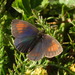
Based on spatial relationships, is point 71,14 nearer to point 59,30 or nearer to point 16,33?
point 59,30

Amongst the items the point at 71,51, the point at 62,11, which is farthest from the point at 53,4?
the point at 71,51

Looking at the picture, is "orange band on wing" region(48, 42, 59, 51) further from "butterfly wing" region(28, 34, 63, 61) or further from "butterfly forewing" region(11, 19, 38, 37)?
"butterfly forewing" region(11, 19, 38, 37)

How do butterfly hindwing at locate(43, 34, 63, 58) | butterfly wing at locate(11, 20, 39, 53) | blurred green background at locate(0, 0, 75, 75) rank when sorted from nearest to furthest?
butterfly hindwing at locate(43, 34, 63, 58) → butterfly wing at locate(11, 20, 39, 53) → blurred green background at locate(0, 0, 75, 75)

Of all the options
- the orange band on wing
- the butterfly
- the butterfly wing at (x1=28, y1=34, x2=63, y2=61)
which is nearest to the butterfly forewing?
the butterfly

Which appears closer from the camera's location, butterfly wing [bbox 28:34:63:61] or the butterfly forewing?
butterfly wing [bbox 28:34:63:61]

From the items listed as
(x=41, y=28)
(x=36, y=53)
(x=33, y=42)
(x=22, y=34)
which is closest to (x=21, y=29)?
(x=22, y=34)

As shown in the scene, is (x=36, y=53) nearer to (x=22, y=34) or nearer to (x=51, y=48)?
(x=51, y=48)

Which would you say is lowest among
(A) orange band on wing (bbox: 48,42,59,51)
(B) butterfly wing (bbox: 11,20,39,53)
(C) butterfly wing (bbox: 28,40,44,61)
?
(C) butterfly wing (bbox: 28,40,44,61)
